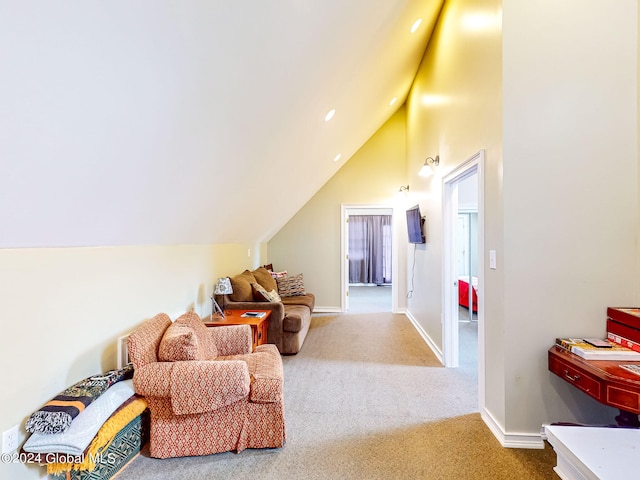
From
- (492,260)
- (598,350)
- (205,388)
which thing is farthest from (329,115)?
(598,350)

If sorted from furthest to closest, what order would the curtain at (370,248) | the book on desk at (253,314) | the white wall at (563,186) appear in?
the curtain at (370,248)
the book on desk at (253,314)
the white wall at (563,186)

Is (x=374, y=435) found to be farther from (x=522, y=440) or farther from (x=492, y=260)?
(x=492, y=260)

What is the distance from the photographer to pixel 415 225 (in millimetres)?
4508

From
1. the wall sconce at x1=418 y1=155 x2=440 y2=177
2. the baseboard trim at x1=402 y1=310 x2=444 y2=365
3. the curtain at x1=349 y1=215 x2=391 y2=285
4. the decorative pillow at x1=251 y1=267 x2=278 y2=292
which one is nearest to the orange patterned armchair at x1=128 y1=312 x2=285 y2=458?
the baseboard trim at x1=402 y1=310 x2=444 y2=365

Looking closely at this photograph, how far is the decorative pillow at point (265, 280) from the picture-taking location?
4629 mm

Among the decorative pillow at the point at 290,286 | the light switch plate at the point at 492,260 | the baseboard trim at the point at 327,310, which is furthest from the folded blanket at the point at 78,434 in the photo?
the baseboard trim at the point at 327,310

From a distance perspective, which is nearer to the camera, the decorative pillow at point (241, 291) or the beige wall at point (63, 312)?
the beige wall at point (63, 312)

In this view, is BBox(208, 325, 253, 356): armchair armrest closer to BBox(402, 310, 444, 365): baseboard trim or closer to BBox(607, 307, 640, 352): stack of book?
BBox(402, 310, 444, 365): baseboard trim

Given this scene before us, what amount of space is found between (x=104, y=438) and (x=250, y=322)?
5.33 ft

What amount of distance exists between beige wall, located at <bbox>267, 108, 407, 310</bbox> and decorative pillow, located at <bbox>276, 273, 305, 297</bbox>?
66 cm

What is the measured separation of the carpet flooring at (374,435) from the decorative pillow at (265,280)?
1.31m

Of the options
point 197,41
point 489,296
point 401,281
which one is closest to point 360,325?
point 401,281

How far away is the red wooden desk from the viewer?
5.06 ft

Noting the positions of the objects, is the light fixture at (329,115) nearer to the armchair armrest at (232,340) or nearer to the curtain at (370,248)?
the armchair armrest at (232,340)
